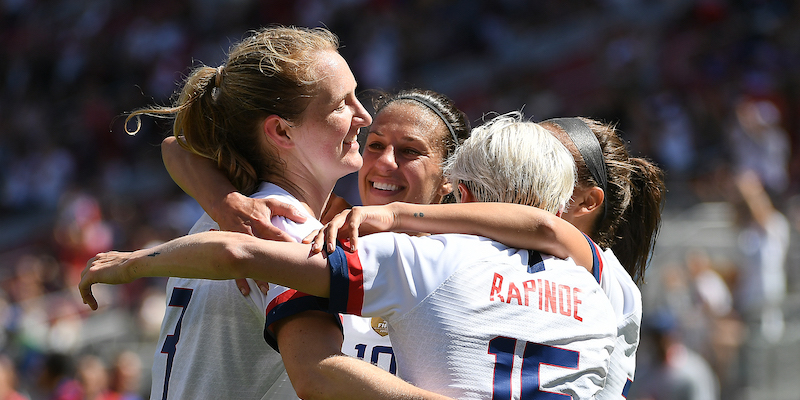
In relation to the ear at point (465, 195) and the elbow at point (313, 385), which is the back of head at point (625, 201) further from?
the elbow at point (313, 385)

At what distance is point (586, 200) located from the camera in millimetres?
2586

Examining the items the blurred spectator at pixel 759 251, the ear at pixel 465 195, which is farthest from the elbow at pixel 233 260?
the blurred spectator at pixel 759 251

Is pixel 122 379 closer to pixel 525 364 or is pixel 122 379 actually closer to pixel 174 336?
pixel 174 336

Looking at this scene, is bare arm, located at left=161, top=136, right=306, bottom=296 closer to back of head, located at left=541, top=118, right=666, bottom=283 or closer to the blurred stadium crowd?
back of head, located at left=541, top=118, right=666, bottom=283

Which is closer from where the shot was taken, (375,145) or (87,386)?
(375,145)

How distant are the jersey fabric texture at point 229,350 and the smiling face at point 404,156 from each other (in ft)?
2.80

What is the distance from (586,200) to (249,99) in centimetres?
111

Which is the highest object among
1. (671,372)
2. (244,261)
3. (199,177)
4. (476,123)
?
(476,123)

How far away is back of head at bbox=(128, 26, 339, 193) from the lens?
221 centimetres

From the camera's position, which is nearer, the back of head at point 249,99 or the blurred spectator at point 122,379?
the back of head at point 249,99

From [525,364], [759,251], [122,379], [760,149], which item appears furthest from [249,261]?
[760,149]

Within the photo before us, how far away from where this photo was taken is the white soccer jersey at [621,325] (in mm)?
2254

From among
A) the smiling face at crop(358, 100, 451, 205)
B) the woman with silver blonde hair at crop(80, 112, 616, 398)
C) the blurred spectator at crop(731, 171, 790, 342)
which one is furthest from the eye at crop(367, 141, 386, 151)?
the blurred spectator at crop(731, 171, 790, 342)

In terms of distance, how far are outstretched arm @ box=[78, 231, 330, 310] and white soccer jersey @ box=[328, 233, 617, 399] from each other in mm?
49
